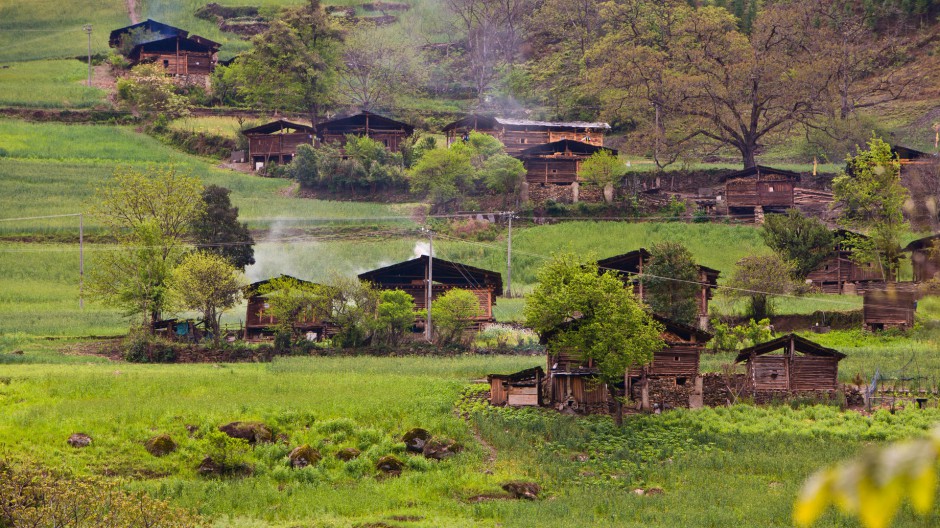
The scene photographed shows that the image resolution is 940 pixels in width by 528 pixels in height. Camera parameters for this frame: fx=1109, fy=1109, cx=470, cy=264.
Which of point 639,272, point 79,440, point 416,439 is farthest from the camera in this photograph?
point 639,272

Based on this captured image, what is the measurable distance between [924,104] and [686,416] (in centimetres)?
7117

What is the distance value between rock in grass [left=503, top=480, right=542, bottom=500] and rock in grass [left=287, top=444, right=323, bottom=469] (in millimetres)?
5669

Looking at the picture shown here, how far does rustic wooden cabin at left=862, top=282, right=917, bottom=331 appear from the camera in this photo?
50531 millimetres

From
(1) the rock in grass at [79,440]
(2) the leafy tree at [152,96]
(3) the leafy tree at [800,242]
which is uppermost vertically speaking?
(2) the leafy tree at [152,96]

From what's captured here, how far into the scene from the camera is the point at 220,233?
58.5 m

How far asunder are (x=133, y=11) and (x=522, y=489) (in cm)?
11883

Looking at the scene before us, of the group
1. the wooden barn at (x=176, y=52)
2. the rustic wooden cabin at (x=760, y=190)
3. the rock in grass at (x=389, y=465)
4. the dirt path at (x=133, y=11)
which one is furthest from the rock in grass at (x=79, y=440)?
the dirt path at (x=133, y=11)

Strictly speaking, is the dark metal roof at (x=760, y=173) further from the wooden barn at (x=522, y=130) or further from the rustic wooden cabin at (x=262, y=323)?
the rustic wooden cabin at (x=262, y=323)

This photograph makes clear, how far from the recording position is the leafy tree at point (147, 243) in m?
51.2

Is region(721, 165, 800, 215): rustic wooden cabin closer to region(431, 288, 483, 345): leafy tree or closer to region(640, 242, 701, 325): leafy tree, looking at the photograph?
region(640, 242, 701, 325): leafy tree

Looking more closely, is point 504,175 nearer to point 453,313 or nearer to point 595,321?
point 453,313

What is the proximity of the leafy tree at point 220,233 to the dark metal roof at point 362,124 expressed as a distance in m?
31.5

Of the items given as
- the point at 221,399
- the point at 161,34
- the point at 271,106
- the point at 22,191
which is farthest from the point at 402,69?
the point at 221,399

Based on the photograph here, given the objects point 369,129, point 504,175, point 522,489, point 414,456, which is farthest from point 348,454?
point 369,129
